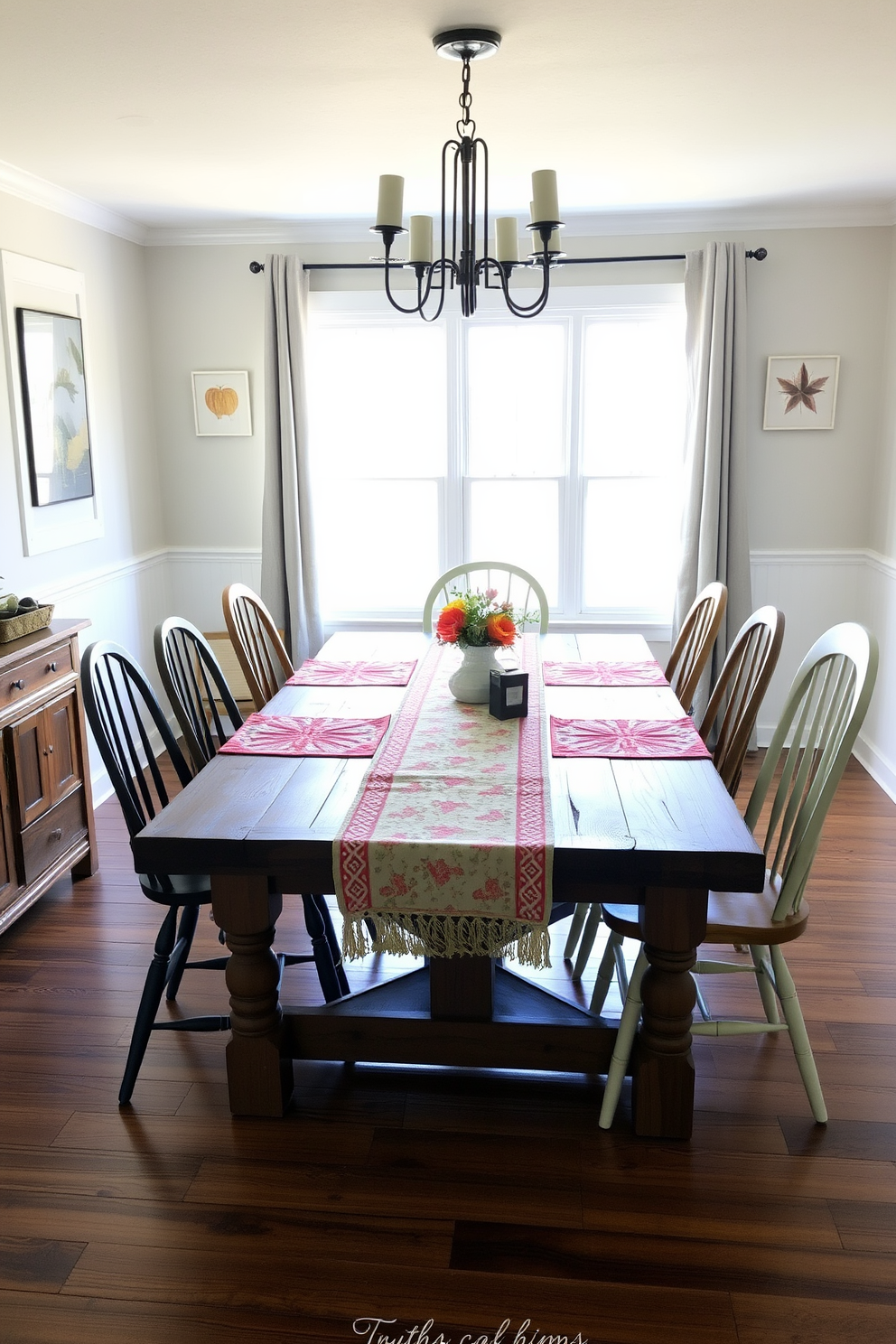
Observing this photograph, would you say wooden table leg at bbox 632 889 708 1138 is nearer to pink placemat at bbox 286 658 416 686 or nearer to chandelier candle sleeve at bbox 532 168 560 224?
pink placemat at bbox 286 658 416 686

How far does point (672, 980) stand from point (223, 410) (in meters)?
3.82

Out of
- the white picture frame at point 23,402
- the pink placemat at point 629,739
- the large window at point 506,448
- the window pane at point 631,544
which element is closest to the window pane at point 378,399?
the large window at point 506,448

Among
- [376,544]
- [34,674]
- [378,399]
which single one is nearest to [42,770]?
[34,674]

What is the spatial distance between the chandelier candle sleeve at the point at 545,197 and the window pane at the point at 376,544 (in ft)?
8.94

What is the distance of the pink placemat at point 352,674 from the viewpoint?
3.25m

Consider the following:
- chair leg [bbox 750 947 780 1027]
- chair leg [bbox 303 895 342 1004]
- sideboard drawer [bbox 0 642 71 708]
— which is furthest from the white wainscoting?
chair leg [bbox 750 947 780 1027]

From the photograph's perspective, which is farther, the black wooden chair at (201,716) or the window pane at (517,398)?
the window pane at (517,398)

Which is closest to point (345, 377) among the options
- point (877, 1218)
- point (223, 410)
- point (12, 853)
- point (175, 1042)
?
point (223, 410)

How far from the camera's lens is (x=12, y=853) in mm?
3238

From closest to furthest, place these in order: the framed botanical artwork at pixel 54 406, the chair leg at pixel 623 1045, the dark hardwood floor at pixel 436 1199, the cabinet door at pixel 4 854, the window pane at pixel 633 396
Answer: the dark hardwood floor at pixel 436 1199 → the chair leg at pixel 623 1045 → the cabinet door at pixel 4 854 → the framed botanical artwork at pixel 54 406 → the window pane at pixel 633 396

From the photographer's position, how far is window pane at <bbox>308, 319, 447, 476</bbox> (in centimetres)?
511

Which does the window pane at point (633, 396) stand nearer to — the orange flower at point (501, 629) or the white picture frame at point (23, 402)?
the white picture frame at point (23, 402)

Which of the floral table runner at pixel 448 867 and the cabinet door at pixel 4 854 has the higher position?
the floral table runner at pixel 448 867

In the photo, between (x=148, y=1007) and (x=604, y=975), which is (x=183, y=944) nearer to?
(x=148, y=1007)
